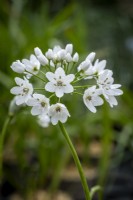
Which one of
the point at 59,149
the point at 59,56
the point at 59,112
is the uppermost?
the point at 59,149

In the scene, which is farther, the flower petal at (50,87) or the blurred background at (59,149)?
the blurred background at (59,149)

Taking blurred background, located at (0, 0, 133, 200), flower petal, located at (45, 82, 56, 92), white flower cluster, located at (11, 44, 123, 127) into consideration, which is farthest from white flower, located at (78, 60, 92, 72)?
blurred background, located at (0, 0, 133, 200)

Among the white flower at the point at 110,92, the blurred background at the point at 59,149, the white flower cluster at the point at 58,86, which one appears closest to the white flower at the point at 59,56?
the white flower cluster at the point at 58,86

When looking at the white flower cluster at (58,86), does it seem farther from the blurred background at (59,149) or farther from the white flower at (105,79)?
the blurred background at (59,149)

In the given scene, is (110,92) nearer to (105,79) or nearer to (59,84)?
(105,79)

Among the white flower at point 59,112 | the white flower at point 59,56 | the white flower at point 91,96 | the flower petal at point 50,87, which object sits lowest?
the white flower at point 59,112

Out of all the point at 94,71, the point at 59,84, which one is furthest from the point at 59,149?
the point at 59,84

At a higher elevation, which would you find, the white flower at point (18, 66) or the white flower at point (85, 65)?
the white flower at point (18, 66)

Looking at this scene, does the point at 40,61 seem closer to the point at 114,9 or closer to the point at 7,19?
the point at 7,19
